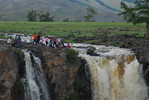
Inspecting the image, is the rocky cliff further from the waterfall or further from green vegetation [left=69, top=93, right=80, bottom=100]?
the waterfall

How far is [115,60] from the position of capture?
42656 millimetres

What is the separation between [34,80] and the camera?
34219 mm

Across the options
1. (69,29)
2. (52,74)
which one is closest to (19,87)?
(52,74)

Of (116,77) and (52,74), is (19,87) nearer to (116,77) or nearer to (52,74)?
(52,74)

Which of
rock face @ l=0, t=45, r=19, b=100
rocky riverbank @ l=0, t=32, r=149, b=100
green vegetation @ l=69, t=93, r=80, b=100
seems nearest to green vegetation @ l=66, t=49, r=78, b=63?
rocky riverbank @ l=0, t=32, r=149, b=100

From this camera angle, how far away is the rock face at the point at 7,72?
100ft

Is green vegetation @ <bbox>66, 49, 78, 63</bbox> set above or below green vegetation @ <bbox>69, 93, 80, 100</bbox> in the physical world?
above

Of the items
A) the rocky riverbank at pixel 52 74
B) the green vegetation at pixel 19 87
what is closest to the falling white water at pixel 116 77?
the rocky riverbank at pixel 52 74

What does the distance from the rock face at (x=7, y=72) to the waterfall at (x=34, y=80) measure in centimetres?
185

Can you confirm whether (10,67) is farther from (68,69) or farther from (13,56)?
(68,69)

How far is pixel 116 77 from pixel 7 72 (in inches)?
640

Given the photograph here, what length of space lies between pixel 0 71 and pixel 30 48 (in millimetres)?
9217

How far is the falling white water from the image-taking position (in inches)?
1576

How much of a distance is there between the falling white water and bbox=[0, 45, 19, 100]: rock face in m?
10.9
